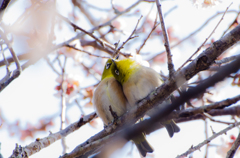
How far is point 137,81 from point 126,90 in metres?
0.21

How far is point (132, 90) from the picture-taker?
3.54 metres

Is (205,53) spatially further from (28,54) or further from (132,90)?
(28,54)

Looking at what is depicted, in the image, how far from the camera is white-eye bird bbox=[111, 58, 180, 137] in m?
3.53

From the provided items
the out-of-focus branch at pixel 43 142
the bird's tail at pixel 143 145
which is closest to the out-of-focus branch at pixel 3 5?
the out-of-focus branch at pixel 43 142

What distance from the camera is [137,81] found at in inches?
141

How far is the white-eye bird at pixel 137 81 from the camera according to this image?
353 centimetres

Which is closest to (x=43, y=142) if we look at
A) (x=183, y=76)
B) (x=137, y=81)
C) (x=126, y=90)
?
(x=126, y=90)

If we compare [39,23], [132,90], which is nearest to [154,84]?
[132,90]

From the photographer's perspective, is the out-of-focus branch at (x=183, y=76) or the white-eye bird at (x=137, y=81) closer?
the out-of-focus branch at (x=183, y=76)

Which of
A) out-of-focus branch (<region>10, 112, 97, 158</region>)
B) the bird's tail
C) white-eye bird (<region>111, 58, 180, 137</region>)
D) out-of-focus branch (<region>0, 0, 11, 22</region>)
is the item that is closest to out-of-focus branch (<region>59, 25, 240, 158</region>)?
out-of-focus branch (<region>10, 112, 97, 158</region>)

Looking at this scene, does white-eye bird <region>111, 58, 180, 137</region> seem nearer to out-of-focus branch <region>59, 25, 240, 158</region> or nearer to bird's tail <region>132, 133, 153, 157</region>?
bird's tail <region>132, 133, 153, 157</region>

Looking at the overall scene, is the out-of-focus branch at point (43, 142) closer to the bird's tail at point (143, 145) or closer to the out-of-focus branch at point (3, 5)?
the bird's tail at point (143, 145)

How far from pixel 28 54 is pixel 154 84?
251 centimetres

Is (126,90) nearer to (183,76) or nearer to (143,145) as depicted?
(143,145)
